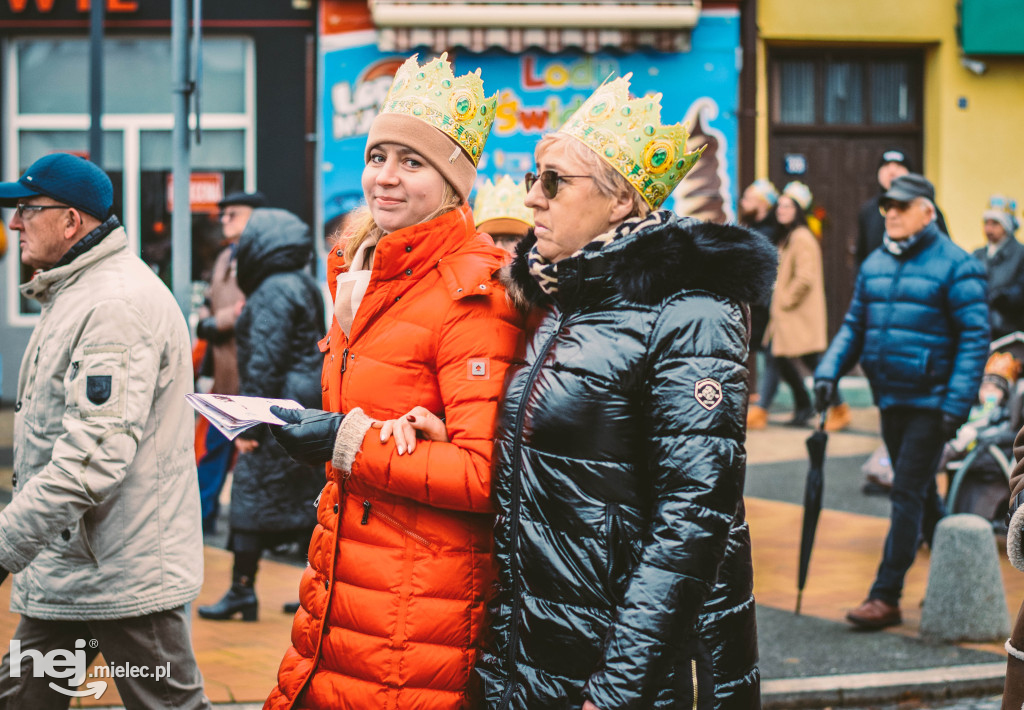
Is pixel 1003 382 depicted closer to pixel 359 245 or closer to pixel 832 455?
pixel 832 455

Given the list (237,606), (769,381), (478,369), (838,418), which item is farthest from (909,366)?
(769,381)

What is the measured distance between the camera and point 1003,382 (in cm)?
847

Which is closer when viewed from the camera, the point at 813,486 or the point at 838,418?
the point at 813,486

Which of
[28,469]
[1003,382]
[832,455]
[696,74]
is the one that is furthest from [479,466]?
[696,74]

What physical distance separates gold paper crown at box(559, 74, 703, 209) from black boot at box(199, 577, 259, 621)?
4.21 m

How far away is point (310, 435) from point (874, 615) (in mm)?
4316

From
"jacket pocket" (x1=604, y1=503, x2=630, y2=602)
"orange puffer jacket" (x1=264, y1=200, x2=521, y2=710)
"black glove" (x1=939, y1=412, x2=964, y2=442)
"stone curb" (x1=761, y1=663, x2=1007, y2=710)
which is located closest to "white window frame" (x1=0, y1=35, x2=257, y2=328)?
"black glove" (x1=939, y1=412, x2=964, y2=442)

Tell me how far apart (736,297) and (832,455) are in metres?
9.06

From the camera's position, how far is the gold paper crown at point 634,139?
2.84 metres

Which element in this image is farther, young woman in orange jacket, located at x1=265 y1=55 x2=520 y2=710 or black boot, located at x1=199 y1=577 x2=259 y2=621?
black boot, located at x1=199 y1=577 x2=259 y2=621

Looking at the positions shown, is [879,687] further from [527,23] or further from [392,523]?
[527,23]

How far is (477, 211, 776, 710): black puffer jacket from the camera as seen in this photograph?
255 centimetres

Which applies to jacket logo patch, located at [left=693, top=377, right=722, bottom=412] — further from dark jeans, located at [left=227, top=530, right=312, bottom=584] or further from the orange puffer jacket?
dark jeans, located at [left=227, top=530, right=312, bottom=584]

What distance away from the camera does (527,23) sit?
46.7 ft
